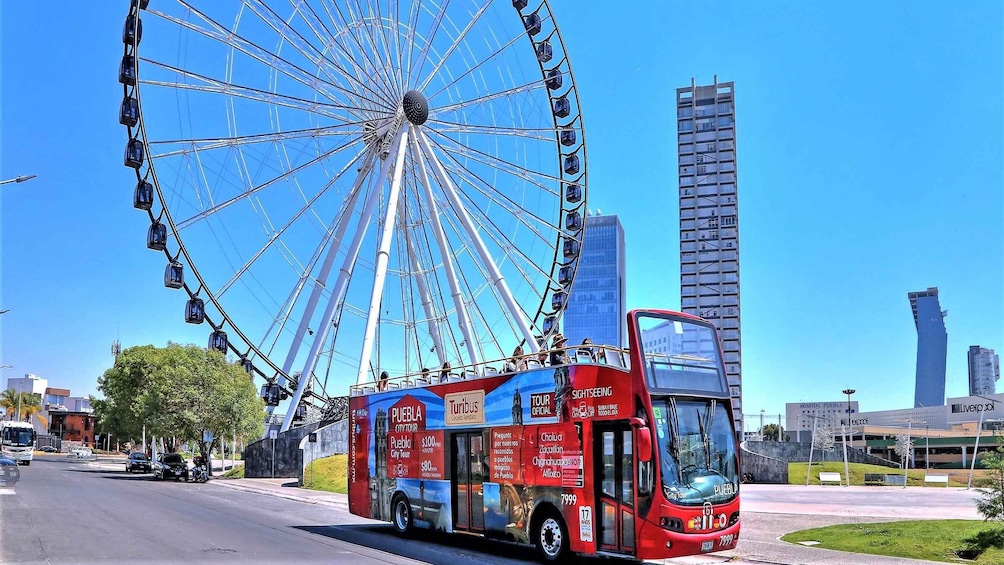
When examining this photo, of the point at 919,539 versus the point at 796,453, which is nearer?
the point at 919,539

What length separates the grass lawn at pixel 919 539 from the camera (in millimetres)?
16062

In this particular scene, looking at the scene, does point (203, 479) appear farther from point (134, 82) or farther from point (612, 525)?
point (612, 525)

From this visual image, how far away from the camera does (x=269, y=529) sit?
20.8 metres

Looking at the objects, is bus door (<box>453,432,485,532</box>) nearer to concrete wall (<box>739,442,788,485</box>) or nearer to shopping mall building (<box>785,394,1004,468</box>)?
concrete wall (<box>739,442,788,485</box>)

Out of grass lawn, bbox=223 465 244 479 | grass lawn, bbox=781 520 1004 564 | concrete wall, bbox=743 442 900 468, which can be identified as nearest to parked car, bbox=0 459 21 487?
grass lawn, bbox=223 465 244 479

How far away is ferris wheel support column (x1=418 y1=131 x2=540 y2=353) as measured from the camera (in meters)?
35.8

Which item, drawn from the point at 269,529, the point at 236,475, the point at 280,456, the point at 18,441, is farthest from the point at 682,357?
the point at 18,441

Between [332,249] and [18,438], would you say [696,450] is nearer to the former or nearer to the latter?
[332,249]

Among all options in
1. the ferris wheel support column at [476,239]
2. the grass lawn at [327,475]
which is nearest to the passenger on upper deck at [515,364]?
the ferris wheel support column at [476,239]

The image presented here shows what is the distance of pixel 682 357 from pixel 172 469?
1596 inches

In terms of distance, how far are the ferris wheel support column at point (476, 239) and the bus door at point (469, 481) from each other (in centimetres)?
1722

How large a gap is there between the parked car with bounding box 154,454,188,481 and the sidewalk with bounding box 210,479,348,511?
1.91 meters

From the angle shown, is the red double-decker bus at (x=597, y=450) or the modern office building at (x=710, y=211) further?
the modern office building at (x=710, y=211)

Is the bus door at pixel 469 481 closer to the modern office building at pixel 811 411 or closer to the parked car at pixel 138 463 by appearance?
the parked car at pixel 138 463
